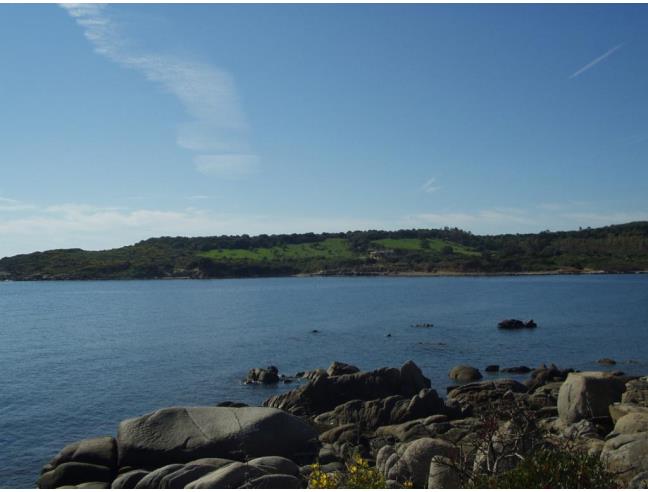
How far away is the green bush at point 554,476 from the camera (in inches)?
362

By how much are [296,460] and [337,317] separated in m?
62.2

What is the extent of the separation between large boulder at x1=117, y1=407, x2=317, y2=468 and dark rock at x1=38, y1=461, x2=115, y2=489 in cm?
92

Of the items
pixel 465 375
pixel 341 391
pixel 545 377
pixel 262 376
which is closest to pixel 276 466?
pixel 341 391

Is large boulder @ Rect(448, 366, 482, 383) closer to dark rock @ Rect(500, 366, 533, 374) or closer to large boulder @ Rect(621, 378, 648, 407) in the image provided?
dark rock @ Rect(500, 366, 533, 374)

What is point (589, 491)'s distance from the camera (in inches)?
332

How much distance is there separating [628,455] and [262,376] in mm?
29481

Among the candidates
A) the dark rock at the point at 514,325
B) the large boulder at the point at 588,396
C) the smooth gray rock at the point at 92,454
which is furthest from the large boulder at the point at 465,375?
the dark rock at the point at 514,325

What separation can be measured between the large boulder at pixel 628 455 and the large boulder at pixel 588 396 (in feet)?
25.3

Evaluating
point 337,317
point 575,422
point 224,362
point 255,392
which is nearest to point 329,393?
point 255,392

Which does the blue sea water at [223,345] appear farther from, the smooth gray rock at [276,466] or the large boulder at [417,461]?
the large boulder at [417,461]

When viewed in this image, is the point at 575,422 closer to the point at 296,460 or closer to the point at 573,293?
the point at 296,460

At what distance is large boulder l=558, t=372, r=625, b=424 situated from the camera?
85.8ft

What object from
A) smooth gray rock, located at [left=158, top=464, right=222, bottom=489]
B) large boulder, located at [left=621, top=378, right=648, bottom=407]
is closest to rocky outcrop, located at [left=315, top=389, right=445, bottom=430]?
large boulder, located at [left=621, top=378, right=648, bottom=407]

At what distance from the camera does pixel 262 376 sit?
141ft
